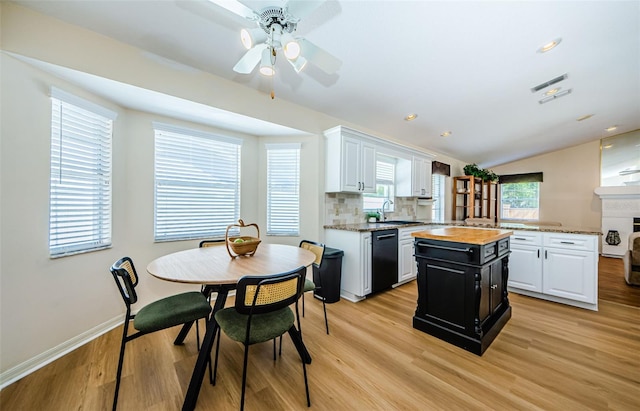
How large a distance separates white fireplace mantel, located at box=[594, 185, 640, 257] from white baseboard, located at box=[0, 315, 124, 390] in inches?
Answer: 375

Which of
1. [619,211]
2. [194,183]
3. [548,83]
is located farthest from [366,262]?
[619,211]

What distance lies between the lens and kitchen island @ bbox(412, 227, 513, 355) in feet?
6.73

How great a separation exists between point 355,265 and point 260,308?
1837mm

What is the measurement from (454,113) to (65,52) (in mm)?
4479

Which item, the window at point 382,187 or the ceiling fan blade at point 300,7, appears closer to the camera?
the ceiling fan blade at point 300,7

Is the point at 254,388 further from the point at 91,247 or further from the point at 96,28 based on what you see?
the point at 96,28

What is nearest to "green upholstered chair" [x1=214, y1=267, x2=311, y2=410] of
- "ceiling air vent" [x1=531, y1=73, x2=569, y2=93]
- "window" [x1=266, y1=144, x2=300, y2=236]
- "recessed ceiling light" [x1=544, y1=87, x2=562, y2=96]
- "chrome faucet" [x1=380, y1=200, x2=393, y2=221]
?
"window" [x1=266, y1=144, x2=300, y2=236]

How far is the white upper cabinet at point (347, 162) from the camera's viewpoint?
3309mm

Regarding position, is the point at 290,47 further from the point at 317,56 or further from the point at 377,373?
the point at 377,373

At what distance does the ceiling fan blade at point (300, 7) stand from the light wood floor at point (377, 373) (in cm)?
236

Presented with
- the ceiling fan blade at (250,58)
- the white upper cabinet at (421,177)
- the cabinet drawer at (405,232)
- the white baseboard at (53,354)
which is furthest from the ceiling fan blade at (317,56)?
the white upper cabinet at (421,177)

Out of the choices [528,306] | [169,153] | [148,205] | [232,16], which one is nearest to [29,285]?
[148,205]

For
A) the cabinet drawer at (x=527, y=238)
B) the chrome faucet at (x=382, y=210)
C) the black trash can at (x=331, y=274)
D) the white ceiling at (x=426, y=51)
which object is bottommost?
the black trash can at (x=331, y=274)

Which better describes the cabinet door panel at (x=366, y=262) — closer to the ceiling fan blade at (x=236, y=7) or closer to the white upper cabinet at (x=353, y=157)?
the white upper cabinet at (x=353, y=157)
